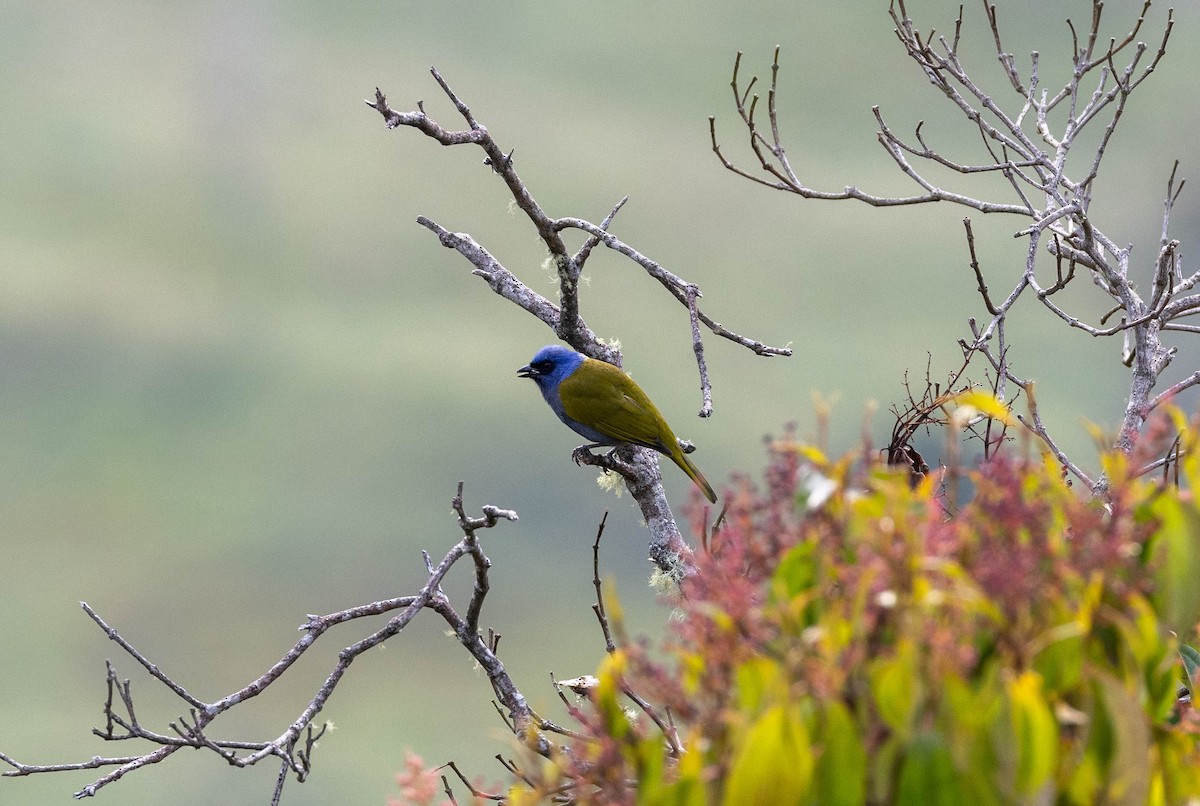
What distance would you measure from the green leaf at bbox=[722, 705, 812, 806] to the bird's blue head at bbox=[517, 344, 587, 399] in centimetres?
388

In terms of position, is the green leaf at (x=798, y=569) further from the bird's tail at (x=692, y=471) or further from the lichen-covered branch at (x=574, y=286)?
the bird's tail at (x=692, y=471)

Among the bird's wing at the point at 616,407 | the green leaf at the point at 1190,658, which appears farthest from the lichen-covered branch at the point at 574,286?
the green leaf at the point at 1190,658

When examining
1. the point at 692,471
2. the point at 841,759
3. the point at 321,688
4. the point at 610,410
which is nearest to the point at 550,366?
the point at 610,410

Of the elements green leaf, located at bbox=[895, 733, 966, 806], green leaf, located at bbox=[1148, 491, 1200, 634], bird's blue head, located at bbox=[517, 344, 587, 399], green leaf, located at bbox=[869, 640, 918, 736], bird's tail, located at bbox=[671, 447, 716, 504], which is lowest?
green leaf, located at bbox=[895, 733, 966, 806]

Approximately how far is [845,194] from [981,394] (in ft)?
7.04

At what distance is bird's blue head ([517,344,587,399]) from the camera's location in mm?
4805

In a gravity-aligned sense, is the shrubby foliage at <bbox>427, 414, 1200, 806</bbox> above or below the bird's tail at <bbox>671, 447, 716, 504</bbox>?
below

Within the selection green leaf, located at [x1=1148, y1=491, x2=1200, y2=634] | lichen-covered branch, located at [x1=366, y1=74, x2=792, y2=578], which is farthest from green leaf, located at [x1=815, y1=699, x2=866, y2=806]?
lichen-covered branch, located at [x1=366, y1=74, x2=792, y2=578]

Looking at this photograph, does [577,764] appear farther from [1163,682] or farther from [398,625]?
[398,625]

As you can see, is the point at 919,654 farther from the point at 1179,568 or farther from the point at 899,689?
the point at 1179,568

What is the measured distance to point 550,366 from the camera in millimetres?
4906

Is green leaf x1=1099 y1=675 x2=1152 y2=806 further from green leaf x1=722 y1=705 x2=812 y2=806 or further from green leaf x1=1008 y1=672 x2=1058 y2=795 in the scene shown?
green leaf x1=722 y1=705 x2=812 y2=806

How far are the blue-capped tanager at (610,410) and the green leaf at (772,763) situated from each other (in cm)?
336

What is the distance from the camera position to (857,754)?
0.91 m
